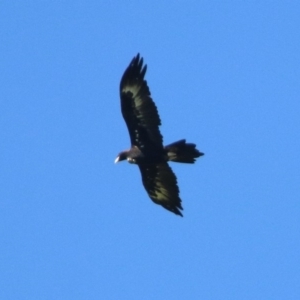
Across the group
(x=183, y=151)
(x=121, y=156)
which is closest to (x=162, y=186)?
(x=121, y=156)

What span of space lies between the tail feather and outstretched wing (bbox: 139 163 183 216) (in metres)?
1.07

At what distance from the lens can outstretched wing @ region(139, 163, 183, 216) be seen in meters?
30.5

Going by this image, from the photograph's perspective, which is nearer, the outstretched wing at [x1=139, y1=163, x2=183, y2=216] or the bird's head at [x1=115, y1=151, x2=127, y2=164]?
the bird's head at [x1=115, y1=151, x2=127, y2=164]

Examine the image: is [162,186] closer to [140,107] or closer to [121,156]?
[121,156]

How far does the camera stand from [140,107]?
29.6m

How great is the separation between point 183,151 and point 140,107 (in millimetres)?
1188

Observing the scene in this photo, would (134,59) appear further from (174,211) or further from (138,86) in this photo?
(174,211)

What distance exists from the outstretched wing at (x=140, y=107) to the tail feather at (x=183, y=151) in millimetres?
340

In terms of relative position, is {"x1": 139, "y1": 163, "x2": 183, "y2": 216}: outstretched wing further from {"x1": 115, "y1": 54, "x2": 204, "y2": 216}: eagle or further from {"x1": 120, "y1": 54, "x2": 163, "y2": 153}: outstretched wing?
{"x1": 120, "y1": 54, "x2": 163, "y2": 153}: outstretched wing

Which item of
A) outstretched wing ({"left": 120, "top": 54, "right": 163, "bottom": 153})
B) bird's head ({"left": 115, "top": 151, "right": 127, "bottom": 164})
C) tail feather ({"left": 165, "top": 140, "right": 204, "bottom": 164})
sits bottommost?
tail feather ({"left": 165, "top": 140, "right": 204, "bottom": 164})

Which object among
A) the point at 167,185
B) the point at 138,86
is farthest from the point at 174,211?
the point at 138,86

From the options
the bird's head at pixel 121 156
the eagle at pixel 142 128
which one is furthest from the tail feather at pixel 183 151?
the bird's head at pixel 121 156

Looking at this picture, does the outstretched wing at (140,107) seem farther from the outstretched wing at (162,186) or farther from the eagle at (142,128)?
the outstretched wing at (162,186)

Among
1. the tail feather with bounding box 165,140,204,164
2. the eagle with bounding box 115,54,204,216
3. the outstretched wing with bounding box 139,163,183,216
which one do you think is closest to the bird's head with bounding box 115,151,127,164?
the eagle with bounding box 115,54,204,216
